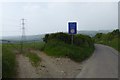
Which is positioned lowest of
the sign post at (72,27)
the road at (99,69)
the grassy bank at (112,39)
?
the road at (99,69)

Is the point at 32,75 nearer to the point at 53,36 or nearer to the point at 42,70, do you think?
the point at 42,70

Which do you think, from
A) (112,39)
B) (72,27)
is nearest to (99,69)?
(72,27)

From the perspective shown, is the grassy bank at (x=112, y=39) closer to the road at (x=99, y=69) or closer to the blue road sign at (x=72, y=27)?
the blue road sign at (x=72, y=27)

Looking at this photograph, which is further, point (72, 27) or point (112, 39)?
point (112, 39)

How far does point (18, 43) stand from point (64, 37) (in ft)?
19.0

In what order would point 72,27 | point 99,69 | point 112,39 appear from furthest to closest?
point 112,39 < point 72,27 < point 99,69

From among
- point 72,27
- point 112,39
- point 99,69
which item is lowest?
point 99,69

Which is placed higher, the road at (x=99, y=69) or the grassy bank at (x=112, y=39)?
the grassy bank at (x=112, y=39)

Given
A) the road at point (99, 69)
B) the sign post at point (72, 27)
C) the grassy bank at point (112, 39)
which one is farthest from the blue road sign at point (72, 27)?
the grassy bank at point (112, 39)

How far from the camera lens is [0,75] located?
1219cm

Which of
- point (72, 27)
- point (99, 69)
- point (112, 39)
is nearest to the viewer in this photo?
point (99, 69)

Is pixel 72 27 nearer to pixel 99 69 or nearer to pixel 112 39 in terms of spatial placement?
pixel 99 69

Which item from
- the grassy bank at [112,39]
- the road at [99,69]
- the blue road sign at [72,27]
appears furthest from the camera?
the grassy bank at [112,39]

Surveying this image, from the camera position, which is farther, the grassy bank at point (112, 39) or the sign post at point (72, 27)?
the grassy bank at point (112, 39)
